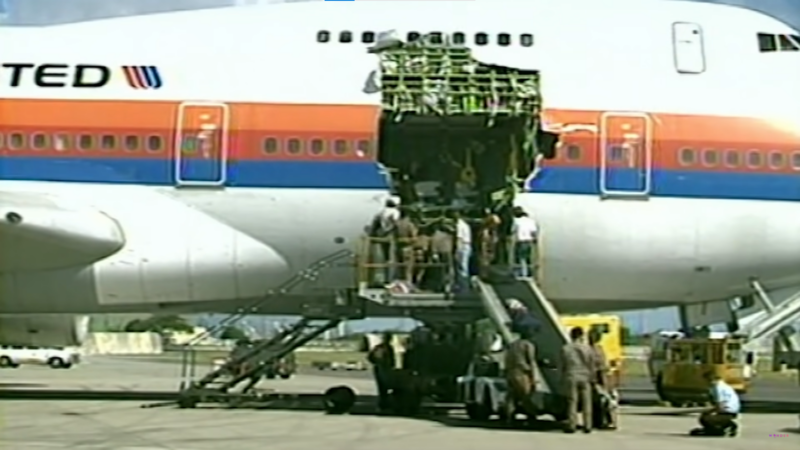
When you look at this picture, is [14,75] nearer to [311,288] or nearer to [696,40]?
[311,288]

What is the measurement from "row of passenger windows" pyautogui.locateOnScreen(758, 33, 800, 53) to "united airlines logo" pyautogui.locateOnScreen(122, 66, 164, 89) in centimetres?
872

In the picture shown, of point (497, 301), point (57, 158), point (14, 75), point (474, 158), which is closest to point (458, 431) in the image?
point (497, 301)

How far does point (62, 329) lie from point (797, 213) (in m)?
11.7

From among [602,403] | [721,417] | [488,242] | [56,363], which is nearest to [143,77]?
[488,242]

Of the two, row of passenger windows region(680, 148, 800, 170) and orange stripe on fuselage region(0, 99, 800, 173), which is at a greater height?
orange stripe on fuselage region(0, 99, 800, 173)

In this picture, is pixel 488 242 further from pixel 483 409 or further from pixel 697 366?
pixel 697 366

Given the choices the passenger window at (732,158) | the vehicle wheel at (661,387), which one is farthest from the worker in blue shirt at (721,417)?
the vehicle wheel at (661,387)

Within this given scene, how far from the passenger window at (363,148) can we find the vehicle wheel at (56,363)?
107 ft

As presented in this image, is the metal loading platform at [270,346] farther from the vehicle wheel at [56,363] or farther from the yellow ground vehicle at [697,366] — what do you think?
the vehicle wheel at [56,363]

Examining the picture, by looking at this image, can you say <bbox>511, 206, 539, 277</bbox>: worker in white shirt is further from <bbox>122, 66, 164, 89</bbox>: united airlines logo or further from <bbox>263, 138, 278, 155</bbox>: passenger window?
<bbox>122, 66, 164, 89</bbox>: united airlines logo

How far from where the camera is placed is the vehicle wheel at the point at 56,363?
167ft

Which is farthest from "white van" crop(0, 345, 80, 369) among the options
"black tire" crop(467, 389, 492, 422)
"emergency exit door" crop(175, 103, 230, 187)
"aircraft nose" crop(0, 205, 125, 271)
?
"black tire" crop(467, 389, 492, 422)

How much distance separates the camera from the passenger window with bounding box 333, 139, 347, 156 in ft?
67.2

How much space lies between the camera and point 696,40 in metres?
21.3
